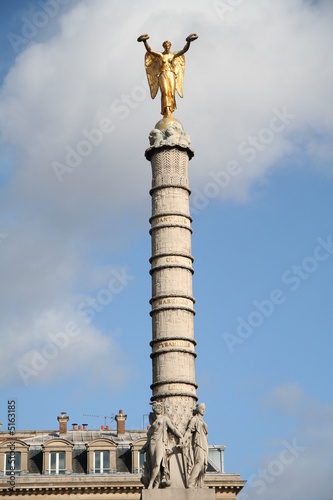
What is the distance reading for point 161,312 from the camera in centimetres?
3069

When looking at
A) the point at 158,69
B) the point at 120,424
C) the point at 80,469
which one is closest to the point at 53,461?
the point at 80,469

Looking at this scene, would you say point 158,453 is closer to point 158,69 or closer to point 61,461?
point 158,69

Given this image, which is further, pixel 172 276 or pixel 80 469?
pixel 80 469

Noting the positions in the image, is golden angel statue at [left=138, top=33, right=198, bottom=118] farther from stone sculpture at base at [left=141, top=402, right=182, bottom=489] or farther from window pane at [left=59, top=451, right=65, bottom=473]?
window pane at [left=59, top=451, right=65, bottom=473]

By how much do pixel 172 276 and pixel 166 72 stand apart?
730cm

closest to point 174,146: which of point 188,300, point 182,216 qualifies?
point 182,216

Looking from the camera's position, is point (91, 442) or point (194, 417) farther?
point (91, 442)

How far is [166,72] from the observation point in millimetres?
33656

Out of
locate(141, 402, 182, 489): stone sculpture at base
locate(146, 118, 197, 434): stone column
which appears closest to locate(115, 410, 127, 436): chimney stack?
locate(146, 118, 197, 434): stone column

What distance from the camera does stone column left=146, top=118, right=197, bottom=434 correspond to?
97.7 ft

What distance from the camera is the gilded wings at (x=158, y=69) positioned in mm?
33875

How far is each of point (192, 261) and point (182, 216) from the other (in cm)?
148

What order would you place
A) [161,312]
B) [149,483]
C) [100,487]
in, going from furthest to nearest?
1. [100,487]
2. [161,312]
3. [149,483]

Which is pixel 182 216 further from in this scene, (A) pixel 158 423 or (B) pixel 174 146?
(A) pixel 158 423
